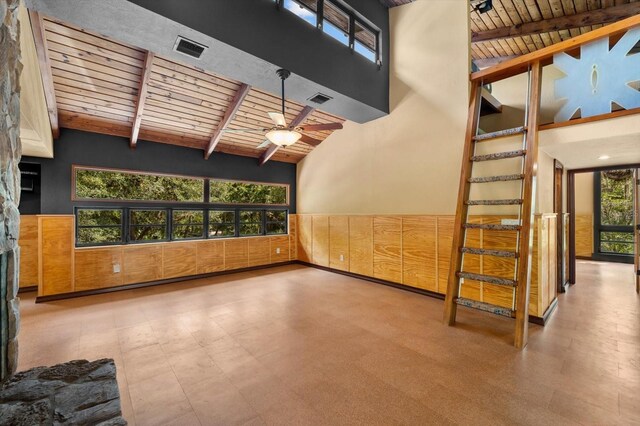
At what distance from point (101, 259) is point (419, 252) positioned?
5526 mm

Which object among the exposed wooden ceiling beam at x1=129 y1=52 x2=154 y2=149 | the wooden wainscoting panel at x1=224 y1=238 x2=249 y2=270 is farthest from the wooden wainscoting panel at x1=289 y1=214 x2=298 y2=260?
the exposed wooden ceiling beam at x1=129 y1=52 x2=154 y2=149

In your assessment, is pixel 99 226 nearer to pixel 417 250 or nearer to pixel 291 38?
pixel 291 38

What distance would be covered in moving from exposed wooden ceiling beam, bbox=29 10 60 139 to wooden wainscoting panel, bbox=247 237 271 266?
3.98 m

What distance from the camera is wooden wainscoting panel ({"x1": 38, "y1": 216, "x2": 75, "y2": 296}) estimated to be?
4434 millimetres

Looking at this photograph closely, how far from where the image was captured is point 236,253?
6504 millimetres

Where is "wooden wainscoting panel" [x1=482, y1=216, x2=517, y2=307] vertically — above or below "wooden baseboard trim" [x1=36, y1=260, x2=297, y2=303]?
above

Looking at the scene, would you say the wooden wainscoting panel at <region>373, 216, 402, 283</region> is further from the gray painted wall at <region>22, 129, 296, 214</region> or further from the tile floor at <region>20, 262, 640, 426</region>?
the gray painted wall at <region>22, 129, 296, 214</region>

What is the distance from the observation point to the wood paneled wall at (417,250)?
3625 mm

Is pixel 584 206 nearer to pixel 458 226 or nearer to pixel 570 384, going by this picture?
pixel 458 226

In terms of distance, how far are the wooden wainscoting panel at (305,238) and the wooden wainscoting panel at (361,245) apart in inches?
55.8

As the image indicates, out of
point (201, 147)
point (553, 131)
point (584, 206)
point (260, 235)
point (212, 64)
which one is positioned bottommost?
A: point (260, 235)

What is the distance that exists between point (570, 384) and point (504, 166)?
2.56 metres

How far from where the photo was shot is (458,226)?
3395 mm

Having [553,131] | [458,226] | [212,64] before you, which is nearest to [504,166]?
[553,131]
